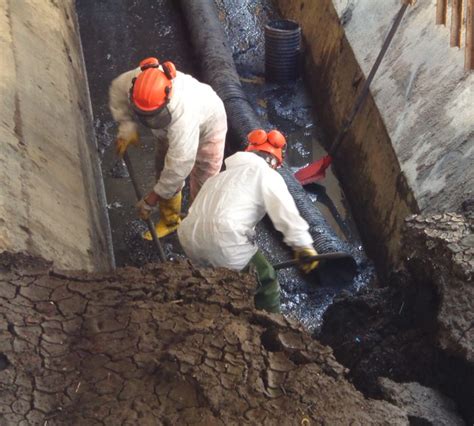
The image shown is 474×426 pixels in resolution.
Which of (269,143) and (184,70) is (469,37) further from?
(184,70)

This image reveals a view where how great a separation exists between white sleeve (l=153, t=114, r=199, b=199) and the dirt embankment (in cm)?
161

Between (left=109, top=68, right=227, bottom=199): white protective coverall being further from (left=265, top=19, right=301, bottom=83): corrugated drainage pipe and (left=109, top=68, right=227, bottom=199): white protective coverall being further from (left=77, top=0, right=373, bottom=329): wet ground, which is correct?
(left=265, top=19, right=301, bottom=83): corrugated drainage pipe

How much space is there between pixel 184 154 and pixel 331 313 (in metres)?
1.58

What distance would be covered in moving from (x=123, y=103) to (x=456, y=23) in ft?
8.79

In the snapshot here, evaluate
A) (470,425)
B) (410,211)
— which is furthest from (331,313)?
(470,425)

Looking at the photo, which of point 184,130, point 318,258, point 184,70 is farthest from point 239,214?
point 184,70

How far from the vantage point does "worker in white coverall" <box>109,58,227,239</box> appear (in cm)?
421

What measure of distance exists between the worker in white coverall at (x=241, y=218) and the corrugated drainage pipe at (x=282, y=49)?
3.02m

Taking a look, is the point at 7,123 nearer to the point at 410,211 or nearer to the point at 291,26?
the point at 410,211

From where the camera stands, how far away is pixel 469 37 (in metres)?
4.17

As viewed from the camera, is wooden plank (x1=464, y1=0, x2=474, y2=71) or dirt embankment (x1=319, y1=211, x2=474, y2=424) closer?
dirt embankment (x1=319, y1=211, x2=474, y2=424)

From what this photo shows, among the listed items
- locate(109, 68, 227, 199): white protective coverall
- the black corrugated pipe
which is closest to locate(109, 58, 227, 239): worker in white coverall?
locate(109, 68, 227, 199): white protective coverall

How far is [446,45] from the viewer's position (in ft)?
16.2

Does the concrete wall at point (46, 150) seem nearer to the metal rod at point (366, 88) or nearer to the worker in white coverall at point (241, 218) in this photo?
the worker in white coverall at point (241, 218)
